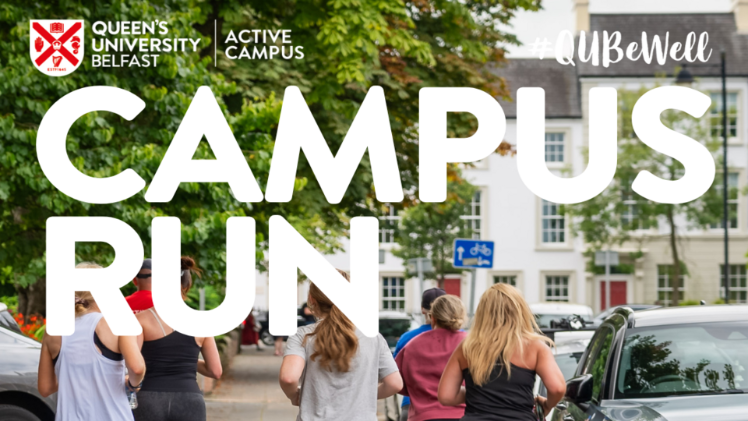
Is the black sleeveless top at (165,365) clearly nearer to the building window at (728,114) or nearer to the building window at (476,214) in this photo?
the building window at (728,114)

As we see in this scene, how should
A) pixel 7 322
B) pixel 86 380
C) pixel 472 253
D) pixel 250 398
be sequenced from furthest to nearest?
pixel 472 253 < pixel 250 398 < pixel 7 322 < pixel 86 380

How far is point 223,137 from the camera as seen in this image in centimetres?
1232

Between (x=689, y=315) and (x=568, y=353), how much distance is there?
3472 mm

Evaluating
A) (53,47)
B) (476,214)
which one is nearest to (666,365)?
(53,47)

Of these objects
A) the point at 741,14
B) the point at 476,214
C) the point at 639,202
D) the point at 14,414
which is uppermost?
the point at 741,14

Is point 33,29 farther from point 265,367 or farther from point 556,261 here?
point 556,261

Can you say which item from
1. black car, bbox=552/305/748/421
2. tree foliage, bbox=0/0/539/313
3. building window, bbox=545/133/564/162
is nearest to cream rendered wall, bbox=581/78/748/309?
building window, bbox=545/133/564/162

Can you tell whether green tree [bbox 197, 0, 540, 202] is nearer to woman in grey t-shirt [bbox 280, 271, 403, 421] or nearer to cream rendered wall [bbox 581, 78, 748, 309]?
woman in grey t-shirt [bbox 280, 271, 403, 421]

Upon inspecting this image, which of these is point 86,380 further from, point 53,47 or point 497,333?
point 53,47

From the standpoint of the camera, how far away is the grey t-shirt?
496 cm

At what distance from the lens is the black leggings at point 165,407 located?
574 centimetres

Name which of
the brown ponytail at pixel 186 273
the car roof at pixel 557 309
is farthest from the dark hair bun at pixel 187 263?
the car roof at pixel 557 309

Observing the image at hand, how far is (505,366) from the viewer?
16.1 ft

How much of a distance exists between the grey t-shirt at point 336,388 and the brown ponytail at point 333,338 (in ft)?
0.15
